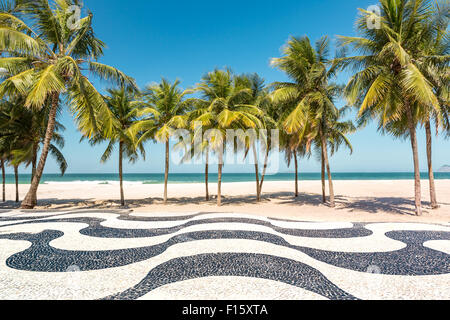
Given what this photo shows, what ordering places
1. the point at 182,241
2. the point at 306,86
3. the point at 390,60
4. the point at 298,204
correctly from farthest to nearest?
the point at 298,204 < the point at 306,86 < the point at 390,60 < the point at 182,241

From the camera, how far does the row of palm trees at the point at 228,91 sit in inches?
330

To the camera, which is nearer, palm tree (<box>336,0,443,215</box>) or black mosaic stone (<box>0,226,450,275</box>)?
black mosaic stone (<box>0,226,450,275</box>)

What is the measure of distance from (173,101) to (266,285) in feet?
38.5

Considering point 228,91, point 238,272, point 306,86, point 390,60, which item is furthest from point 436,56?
point 238,272

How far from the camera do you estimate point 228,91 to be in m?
12.3

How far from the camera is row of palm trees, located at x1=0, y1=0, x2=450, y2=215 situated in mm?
8383

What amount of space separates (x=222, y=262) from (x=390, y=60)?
1023 cm

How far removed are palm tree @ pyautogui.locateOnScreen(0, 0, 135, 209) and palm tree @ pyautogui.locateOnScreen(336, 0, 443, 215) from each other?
10826 millimetres

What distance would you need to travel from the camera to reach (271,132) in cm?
1388

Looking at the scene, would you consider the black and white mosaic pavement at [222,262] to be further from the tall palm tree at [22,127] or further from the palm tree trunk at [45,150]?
the tall palm tree at [22,127]

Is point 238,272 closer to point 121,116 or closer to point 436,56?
point 436,56

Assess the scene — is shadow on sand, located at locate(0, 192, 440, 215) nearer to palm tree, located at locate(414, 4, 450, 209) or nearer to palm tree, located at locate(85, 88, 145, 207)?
palm tree, located at locate(85, 88, 145, 207)

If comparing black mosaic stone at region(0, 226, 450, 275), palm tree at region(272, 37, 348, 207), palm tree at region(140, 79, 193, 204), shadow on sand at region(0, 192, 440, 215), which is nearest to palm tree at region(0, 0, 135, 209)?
palm tree at region(140, 79, 193, 204)

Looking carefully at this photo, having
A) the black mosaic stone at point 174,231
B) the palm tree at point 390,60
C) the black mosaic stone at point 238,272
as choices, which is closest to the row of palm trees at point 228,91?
the palm tree at point 390,60
